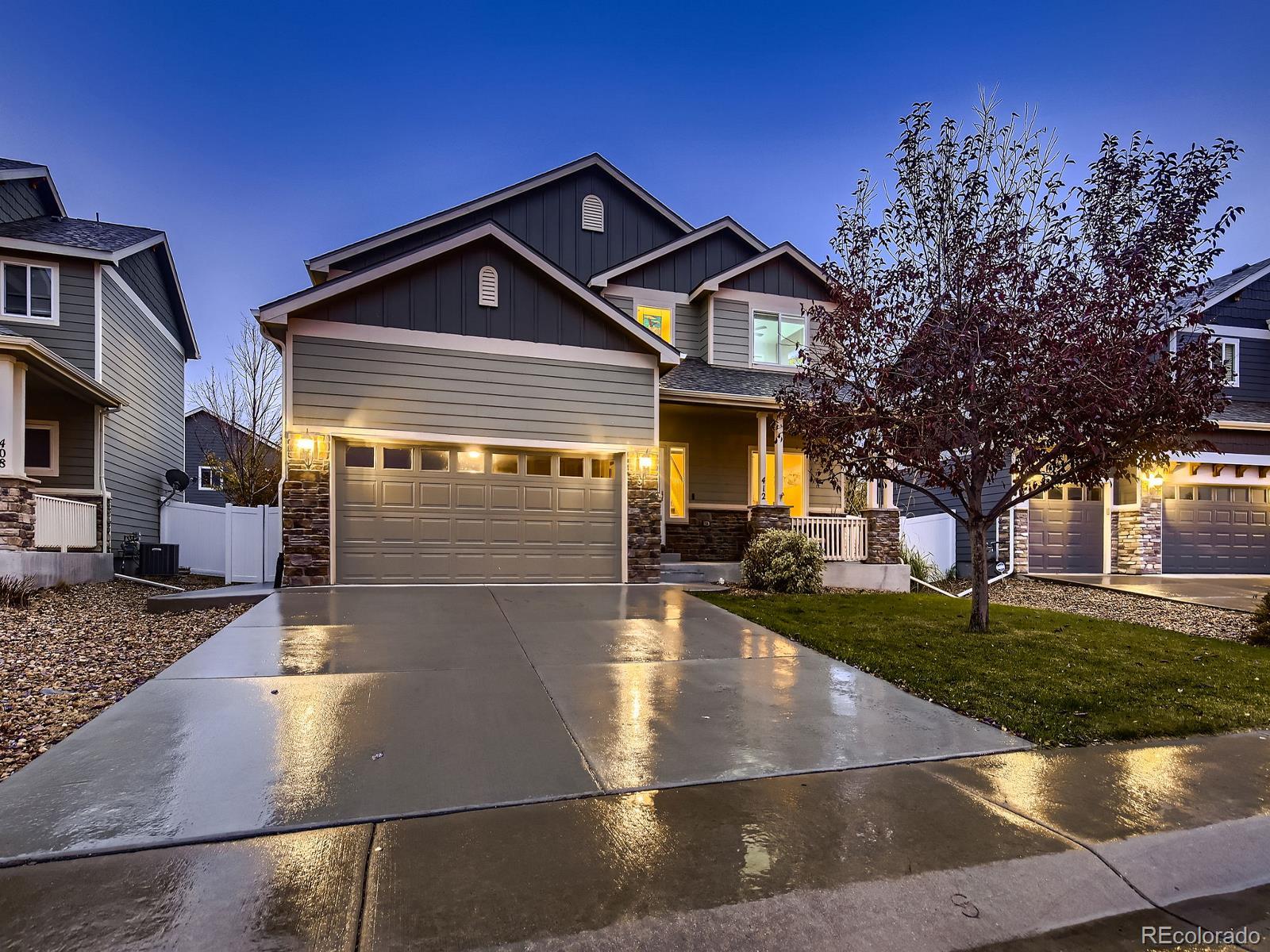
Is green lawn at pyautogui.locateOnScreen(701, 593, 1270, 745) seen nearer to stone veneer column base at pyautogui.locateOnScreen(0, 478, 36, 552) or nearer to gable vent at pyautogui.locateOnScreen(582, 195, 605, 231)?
gable vent at pyautogui.locateOnScreen(582, 195, 605, 231)

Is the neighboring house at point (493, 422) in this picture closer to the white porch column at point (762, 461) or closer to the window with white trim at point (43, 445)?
the white porch column at point (762, 461)

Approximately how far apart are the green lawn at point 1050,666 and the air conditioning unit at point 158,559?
11.2m

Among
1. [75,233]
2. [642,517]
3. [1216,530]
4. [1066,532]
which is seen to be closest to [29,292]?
[75,233]

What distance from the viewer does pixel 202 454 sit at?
24469 millimetres

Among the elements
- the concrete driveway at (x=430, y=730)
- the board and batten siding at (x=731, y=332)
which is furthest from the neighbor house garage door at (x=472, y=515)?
the board and batten siding at (x=731, y=332)

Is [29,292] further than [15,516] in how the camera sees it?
Yes

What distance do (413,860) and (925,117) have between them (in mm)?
8522

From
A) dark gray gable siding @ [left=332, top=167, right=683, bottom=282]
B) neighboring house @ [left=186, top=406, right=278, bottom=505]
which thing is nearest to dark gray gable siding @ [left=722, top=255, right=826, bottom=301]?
dark gray gable siding @ [left=332, top=167, right=683, bottom=282]

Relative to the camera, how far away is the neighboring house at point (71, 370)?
32.7 feet

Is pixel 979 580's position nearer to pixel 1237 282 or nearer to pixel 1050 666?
pixel 1050 666

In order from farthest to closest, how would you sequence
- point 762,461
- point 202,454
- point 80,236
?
point 202,454 < point 80,236 < point 762,461

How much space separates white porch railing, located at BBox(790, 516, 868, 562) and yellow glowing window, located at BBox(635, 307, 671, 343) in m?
4.95

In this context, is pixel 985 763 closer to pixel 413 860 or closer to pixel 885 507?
pixel 413 860

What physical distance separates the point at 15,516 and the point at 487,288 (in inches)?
300
